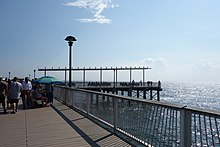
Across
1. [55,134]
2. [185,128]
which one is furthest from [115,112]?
[185,128]

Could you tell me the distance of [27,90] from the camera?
1598 cm

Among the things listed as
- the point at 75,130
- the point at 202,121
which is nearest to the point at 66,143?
the point at 75,130

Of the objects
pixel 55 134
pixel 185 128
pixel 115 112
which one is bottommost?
pixel 55 134

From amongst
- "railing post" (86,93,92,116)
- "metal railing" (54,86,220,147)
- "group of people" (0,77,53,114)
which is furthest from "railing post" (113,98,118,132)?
"group of people" (0,77,53,114)

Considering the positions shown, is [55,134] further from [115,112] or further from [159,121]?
[159,121]

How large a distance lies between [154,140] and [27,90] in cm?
1112

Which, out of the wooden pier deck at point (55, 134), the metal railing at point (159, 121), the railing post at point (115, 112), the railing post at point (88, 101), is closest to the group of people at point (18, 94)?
the wooden pier deck at point (55, 134)

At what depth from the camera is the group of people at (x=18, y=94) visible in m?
13.1

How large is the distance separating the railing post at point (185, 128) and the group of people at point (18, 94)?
9.58m

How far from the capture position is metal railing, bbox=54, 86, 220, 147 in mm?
Answer: 4572

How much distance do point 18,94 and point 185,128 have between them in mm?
10024

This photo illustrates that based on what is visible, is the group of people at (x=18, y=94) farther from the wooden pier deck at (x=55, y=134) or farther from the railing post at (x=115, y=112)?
the railing post at (x=115, y=112)

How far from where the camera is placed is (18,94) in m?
13.5

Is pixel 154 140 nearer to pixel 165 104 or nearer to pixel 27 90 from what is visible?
pixel 165 104
